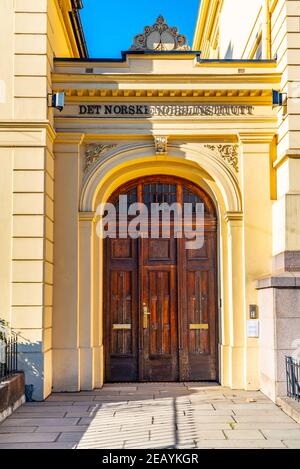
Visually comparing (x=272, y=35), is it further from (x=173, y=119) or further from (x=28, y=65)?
(x=28, y=65)

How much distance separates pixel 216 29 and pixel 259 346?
40.4 feet

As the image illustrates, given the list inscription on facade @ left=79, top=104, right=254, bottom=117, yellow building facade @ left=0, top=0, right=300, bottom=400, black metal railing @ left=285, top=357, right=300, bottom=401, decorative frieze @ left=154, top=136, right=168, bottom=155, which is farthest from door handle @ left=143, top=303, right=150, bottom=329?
inscription on facade @ left=79, top=104, right=254, bottom=117

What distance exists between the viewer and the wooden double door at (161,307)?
12.1 metres

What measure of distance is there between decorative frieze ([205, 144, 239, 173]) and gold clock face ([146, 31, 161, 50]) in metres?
2.16

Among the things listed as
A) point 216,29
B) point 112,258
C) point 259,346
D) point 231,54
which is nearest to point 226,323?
point 259,346

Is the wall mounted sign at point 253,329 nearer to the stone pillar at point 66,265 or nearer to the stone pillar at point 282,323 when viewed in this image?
the stone pillar at point 282,323

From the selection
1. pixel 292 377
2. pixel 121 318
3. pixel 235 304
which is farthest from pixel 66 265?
pixel 292 377

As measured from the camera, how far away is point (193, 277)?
12.3 metres

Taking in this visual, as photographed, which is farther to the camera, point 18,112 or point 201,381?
point 201,381

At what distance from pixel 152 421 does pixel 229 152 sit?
546 centimetres

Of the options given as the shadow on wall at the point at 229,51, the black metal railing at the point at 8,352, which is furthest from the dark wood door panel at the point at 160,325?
the shadow on wall at the point at 229,51

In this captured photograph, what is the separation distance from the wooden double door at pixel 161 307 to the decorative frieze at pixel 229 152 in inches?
37.5

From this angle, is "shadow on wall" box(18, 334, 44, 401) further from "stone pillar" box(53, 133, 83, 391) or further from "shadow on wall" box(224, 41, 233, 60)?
"shadow on wall" box(224, 41, 233, 60)

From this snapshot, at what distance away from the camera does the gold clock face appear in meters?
11.9
